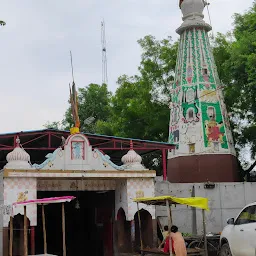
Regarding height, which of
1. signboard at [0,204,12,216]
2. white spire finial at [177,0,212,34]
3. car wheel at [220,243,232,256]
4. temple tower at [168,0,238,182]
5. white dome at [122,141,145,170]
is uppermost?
white spire finial at [177,0,212,34]

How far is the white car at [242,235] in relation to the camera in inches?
406

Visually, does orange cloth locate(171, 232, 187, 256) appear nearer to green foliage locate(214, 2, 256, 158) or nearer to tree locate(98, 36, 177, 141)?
green foliage locate(214, 2, 256, 158)

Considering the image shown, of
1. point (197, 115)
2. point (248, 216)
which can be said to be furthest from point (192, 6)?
point (248, 216)

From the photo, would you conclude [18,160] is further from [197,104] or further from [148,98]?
[148,98]

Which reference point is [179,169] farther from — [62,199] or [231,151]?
[62,199]

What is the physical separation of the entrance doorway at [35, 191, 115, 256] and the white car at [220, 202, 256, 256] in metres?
6.71

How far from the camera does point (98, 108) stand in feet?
155

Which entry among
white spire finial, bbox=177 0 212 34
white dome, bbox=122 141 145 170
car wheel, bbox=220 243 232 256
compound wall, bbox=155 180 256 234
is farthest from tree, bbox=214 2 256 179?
car wheel, bbox=220 243 232 256

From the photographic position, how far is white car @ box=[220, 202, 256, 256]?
1032 centimetres

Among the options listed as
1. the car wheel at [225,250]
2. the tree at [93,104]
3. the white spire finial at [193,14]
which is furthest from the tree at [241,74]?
the tree at [93,104]

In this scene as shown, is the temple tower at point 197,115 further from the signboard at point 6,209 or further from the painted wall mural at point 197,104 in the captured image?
the signboard at point 6,209

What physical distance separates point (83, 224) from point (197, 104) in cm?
1053

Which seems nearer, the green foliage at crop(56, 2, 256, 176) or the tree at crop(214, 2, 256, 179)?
the tree at crop(214, 2, 256, 179)

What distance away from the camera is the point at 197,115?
2706 cm
